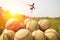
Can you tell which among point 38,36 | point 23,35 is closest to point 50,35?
point 38,36

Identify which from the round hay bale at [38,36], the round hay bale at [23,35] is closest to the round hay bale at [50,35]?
the round hay bale at [38,36]

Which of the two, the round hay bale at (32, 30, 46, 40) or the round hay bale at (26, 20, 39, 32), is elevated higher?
the round hay bale at (26, 20, 39, 32)

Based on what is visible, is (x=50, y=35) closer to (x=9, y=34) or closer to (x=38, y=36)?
(x=38, y=36)

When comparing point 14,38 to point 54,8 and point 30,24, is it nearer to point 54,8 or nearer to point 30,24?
point 30,24

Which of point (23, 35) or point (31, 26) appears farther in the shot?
point (31, 26)

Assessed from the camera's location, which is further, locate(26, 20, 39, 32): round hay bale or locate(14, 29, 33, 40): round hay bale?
locate(26, 20, 39, 32): round hay bale

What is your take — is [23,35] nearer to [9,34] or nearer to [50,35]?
[9,34]

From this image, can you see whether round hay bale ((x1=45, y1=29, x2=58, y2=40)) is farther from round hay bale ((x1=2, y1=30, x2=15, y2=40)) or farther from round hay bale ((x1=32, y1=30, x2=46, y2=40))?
round hay bale ((x1=2, y1=30, x2=15, y2=40))

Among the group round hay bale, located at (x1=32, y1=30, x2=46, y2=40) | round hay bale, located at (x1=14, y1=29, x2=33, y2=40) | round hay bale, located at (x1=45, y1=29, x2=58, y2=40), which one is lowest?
round hay bale, located at (x1=45, y1=29, x2=58, y2=40)

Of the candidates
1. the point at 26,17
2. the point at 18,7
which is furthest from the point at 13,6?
the point at 26,17

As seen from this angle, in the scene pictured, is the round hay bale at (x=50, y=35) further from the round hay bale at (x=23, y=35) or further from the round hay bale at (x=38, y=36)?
the round hay bale at (x=23, y=35)

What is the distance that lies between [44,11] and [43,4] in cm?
7

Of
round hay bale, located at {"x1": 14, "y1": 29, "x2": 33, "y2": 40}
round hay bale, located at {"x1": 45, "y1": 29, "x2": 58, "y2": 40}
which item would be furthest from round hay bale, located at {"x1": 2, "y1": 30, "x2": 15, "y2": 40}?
round hay bale, located at {"x1": 45, "y1": 29, "x2": 58, "y2": 40}

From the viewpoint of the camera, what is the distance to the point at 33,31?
4.38ft
